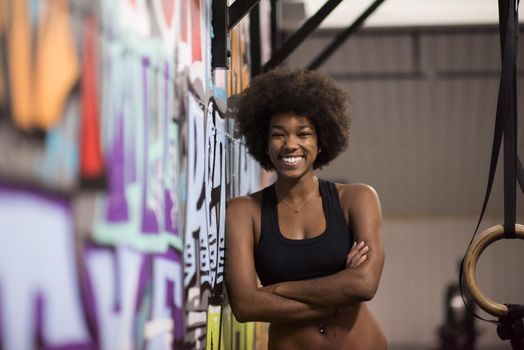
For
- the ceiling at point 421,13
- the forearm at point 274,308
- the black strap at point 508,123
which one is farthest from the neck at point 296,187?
the ceiling at point 421,13

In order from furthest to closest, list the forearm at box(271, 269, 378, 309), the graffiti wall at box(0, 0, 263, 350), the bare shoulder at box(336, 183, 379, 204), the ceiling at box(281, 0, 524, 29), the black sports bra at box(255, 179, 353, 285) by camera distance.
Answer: the ceiling at box(281, 0, 524, 29), the bare shoulder at box(336, 183, 379, 204), the black sports bra at box(255, 179, 353, 285), the forearm at box(271, 269, 378, 309), the graffiti wall at box(0, 0, 263, 350)

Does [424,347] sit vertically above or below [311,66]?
below

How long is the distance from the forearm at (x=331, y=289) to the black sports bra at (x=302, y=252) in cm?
9

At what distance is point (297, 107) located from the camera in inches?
147

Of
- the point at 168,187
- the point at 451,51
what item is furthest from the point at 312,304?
the point at 451,51

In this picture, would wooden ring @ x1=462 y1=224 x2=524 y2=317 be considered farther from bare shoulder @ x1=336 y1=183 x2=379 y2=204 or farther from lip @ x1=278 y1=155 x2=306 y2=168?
lip @ x1=278 y1=155 x2=306 y2=168

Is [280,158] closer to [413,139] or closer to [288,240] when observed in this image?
[288,240]

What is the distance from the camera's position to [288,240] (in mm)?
3596

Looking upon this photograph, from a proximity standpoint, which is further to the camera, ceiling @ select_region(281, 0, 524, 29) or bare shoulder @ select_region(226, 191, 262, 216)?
ceiling @ select_region(281, 0, 524, 29)

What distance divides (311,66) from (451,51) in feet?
22.1

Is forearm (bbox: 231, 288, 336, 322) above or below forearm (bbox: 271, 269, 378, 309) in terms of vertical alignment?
below

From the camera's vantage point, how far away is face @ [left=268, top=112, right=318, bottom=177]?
3.63m

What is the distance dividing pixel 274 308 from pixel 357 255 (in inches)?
15.3

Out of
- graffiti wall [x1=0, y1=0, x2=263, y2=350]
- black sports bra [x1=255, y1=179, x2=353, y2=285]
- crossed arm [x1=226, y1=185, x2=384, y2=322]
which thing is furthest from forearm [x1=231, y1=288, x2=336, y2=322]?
graffiti wall [x1=0, y1=0, x2=263, y2=350]
